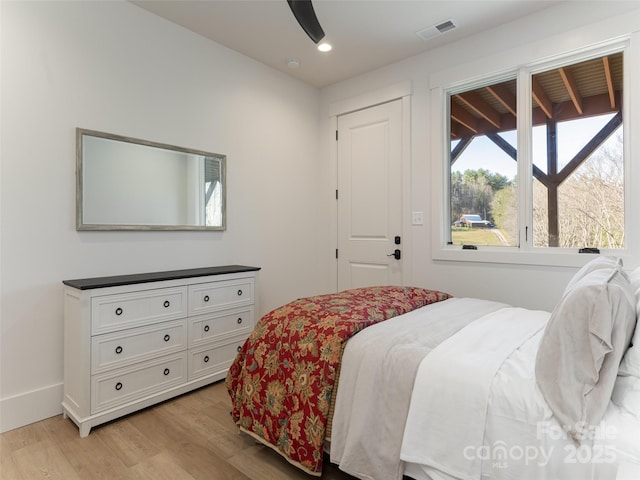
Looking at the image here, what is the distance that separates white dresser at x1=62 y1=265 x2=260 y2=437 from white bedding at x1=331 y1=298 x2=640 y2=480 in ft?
4.69

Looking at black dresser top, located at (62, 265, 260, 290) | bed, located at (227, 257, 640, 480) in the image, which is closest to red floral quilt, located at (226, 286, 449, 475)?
bed, located at (227, 257, 640, 480)

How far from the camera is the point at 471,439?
121 cm

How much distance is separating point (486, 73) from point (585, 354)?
2.60 meters

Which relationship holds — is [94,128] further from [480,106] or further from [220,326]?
[480,106]

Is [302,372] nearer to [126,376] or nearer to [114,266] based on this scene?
[126,376]

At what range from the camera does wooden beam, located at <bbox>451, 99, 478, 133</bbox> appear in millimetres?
3209

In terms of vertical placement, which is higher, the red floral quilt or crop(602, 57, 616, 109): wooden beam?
crop(602, 57, 616, 109): wooden beam

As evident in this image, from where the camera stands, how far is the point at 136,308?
7.54 ft

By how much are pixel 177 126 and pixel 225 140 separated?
459mm

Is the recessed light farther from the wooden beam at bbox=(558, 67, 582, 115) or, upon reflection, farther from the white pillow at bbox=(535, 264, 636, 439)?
the white pillow at bbox=(535, 264, 636, 439)

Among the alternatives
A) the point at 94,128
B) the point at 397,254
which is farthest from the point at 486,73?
the point at 94,128

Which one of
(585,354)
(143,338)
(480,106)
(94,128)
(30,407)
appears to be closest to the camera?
(585,354)

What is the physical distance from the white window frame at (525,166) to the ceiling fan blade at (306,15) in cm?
198

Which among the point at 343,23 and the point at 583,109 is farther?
the point at 343,23
